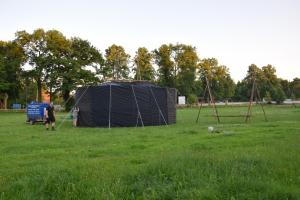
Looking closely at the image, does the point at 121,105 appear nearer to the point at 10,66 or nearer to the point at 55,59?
the point at 55,59

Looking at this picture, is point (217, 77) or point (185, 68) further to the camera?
point (217, 77)

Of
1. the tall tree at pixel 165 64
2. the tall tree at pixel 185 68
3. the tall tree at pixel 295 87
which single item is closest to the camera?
the tall tree at pixel 185 68

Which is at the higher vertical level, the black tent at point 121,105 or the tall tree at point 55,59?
the tall tree at point 55,59

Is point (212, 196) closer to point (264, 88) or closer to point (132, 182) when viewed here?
point (132, 182)

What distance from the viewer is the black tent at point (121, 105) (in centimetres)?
2423

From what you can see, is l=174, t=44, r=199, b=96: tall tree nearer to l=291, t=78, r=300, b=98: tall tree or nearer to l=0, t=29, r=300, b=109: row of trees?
l=0, t=29, r=300, b=109: row of trees

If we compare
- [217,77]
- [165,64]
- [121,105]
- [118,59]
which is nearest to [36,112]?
[121,105]

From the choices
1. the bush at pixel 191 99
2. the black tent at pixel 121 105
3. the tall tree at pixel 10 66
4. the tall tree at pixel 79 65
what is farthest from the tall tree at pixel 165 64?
the black tent at pixel 121 105

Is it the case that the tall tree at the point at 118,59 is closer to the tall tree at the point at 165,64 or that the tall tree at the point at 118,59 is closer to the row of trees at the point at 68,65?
the row of trees at the point at 68,65

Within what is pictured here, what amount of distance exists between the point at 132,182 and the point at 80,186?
2.95ft

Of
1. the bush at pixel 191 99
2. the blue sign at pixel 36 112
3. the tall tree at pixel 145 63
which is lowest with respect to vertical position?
the blue sign at pixel 36 112

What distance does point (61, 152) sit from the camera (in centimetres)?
1145

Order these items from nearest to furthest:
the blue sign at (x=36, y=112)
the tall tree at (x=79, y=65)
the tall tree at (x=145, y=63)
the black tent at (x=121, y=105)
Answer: the black tent at (x=121, y=105), the blue sign at (x=36, y=112), the tall tree at (x=79, y=65), the tall tree at (x=145, y=63)

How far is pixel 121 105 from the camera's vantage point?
2427 cm
